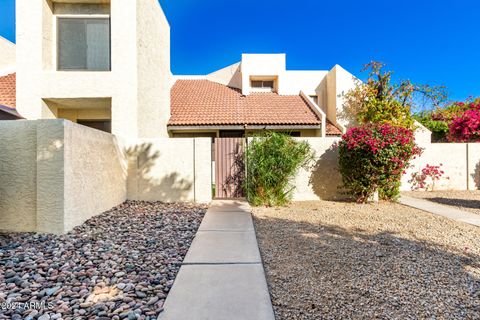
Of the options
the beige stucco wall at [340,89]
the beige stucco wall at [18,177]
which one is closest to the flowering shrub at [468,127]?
the beige stucco wall at [340,89]

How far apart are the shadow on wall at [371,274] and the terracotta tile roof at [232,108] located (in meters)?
8.87

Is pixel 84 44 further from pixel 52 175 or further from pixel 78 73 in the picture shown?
pixel 52 175

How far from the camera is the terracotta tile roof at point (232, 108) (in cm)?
1320

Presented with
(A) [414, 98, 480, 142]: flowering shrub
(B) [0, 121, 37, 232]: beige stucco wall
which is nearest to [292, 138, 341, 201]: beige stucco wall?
(B) [0, 121, 37, 232]: beige stucco wall

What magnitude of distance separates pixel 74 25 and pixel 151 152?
569cm

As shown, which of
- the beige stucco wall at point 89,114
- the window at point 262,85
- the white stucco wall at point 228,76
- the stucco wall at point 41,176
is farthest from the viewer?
the white stucco wall at point 228,76

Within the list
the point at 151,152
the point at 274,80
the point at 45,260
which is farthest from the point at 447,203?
the point at 274,80

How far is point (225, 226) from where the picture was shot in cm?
575

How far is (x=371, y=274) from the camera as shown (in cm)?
351

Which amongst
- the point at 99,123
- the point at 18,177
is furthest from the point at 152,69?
the point at 18,177

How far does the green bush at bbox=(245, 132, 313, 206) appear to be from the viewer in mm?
7992

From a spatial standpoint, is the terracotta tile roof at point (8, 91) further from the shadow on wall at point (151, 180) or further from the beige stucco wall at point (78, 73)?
the shadow on wall at point (151, 180)

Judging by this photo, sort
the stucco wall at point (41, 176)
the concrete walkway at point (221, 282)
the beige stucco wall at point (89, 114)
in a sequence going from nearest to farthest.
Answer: the concrete walkway at point (221, 282)
the stucco wall at point (41, 176)
the beige stucco wall at point (89, 114)

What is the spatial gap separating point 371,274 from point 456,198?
27.9ft
